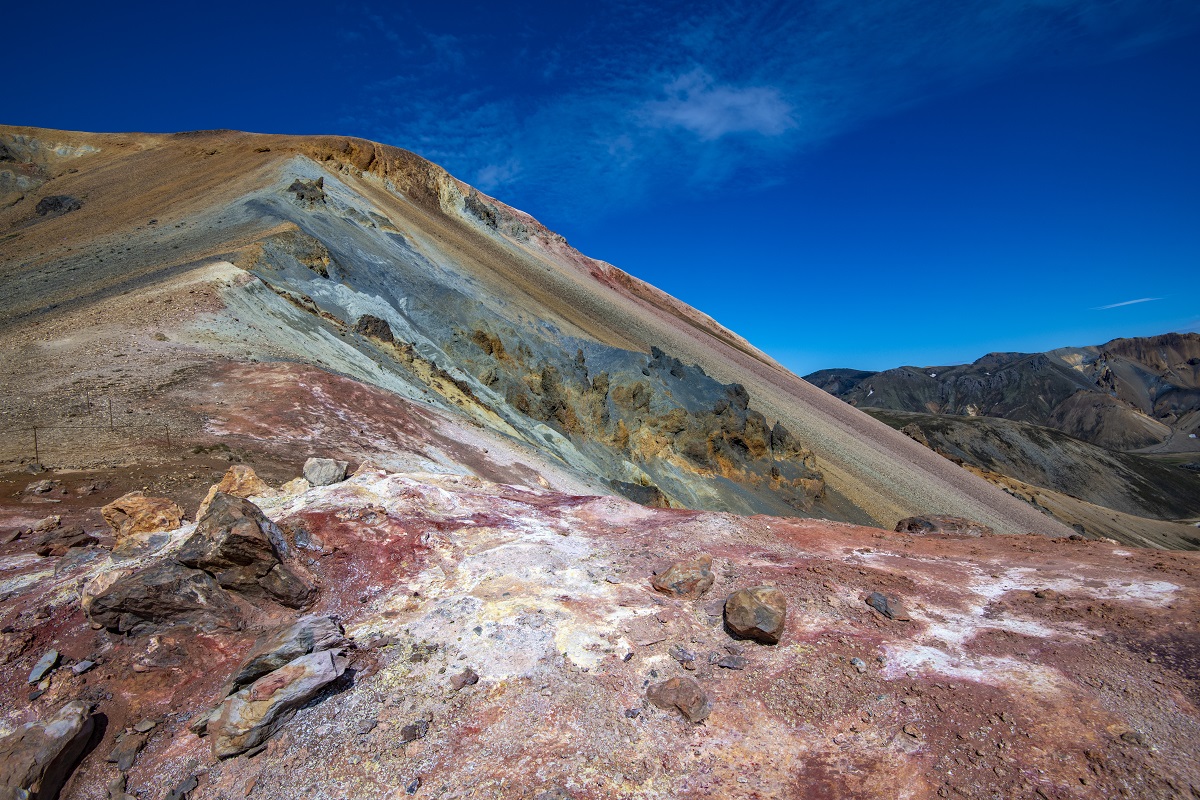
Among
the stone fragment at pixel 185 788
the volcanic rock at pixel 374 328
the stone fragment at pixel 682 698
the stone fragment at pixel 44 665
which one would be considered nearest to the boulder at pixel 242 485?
the stone fragment at pixel 44 665

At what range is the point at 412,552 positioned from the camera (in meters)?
8.13

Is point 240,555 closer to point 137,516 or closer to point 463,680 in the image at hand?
point 137,516

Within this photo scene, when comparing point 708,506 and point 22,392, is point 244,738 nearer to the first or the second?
point 22,392

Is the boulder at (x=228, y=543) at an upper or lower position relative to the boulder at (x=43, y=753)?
upper

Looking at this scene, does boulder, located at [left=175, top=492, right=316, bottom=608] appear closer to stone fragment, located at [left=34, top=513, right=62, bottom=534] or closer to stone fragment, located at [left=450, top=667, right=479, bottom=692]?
stone fragment, located at [left=450, top=667, right=479, bottom=692]

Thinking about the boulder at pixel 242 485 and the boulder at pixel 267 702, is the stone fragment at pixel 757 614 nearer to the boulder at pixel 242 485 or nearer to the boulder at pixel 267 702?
the boulder at pixel 267 702

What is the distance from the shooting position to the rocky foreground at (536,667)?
5277mm

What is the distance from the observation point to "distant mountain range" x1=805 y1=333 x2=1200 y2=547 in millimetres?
65438

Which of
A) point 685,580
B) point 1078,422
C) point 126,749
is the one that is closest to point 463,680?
point 126,749

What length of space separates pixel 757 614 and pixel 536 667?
106 inches

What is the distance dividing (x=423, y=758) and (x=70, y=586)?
4381 mm

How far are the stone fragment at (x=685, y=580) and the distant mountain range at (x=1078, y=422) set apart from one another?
5538 cm

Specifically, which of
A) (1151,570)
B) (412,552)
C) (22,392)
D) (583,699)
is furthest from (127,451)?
(1151,570)

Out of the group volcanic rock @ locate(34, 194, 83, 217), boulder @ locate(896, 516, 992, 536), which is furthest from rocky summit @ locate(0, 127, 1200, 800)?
volcanic rock @ locate(34, 194, 83, 217)
